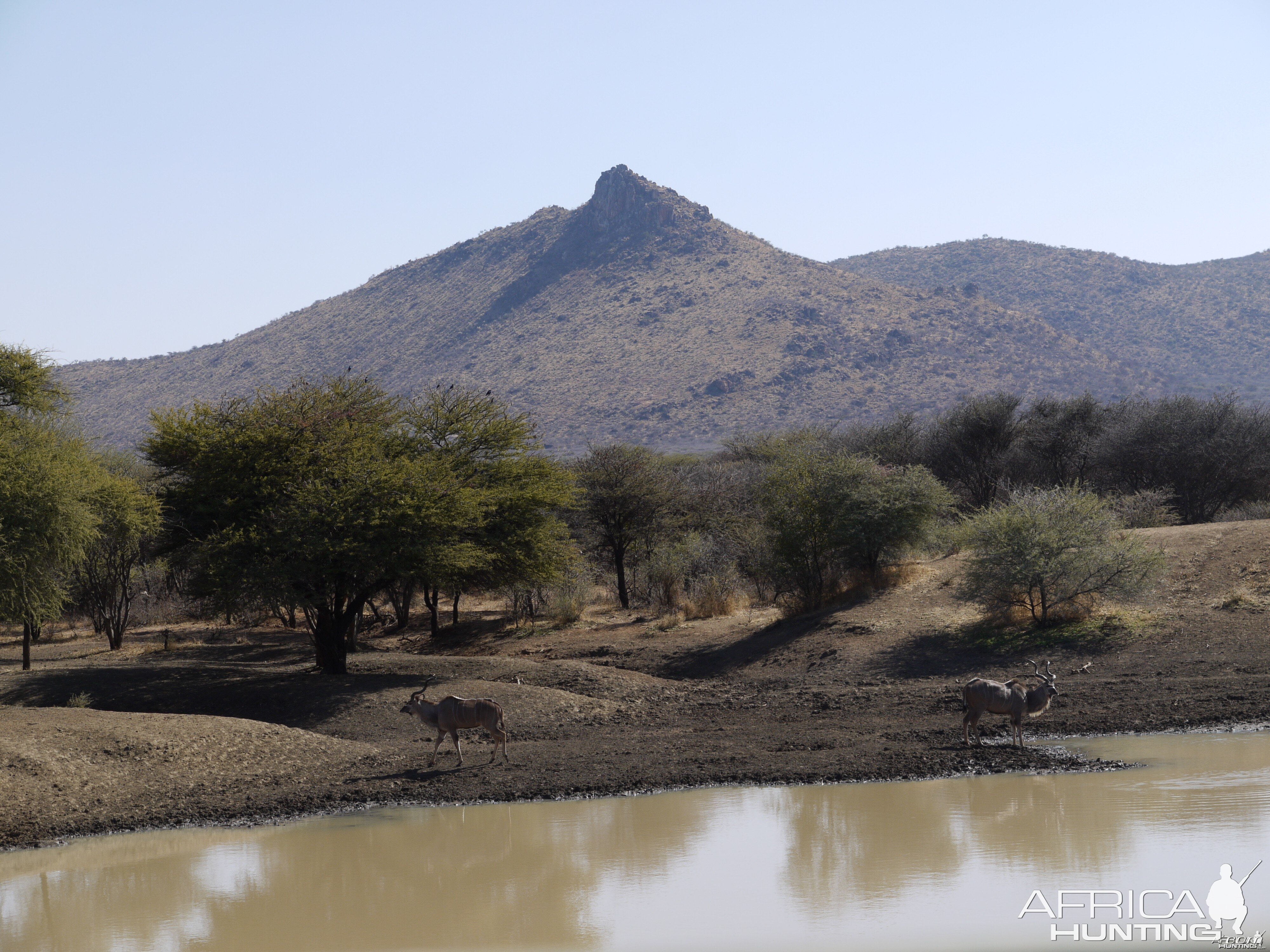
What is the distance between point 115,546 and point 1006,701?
30.2m

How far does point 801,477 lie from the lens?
3086cm

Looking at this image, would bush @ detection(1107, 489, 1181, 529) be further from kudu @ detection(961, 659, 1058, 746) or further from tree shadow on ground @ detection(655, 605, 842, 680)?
kudu @ detection(961, 659, 1058, 746)

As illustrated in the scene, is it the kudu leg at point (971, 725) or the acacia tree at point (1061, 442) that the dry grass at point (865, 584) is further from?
the acacia tree at point (1061, 442)

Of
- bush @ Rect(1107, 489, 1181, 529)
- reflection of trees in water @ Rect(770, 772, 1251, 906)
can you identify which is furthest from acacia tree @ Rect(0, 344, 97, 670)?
bush @ Rect(1107, 489, 1181, 529)

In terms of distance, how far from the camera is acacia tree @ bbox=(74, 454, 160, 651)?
22031mm

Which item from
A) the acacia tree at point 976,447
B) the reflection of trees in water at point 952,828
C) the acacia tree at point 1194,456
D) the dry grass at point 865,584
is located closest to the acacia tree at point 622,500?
the dry grass at point 865,584

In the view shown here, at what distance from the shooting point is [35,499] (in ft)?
63.2

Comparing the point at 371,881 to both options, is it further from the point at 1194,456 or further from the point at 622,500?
the point at 1194,456

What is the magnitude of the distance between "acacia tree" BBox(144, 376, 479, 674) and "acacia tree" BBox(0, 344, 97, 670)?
7.78 feet

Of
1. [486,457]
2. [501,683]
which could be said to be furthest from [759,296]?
[501,683]

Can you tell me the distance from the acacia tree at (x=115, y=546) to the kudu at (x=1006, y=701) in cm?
1609

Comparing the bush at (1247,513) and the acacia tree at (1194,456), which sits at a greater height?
the acacia tree at (1194,456)

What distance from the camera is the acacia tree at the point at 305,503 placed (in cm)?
2230

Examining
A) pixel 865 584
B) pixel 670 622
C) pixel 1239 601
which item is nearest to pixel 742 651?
pixel 865 584
